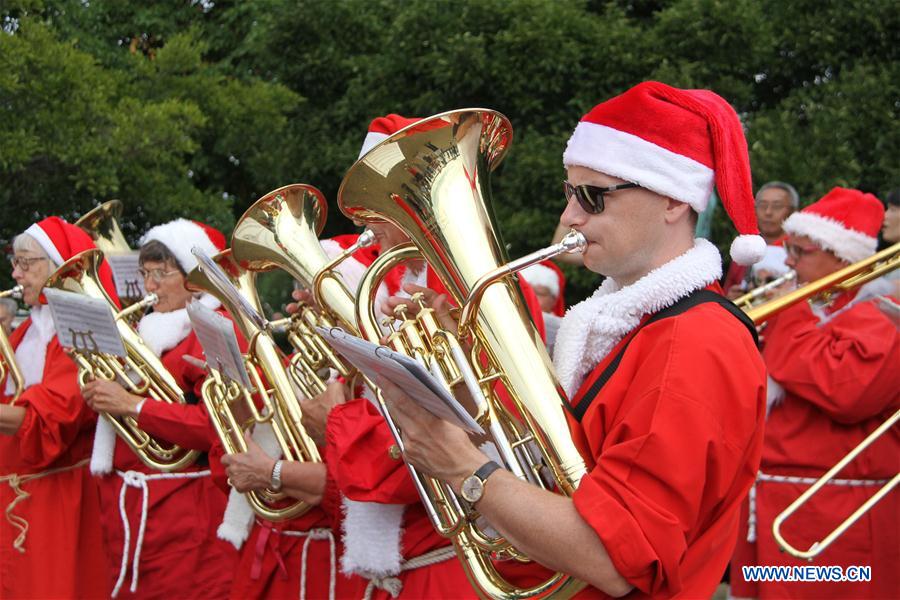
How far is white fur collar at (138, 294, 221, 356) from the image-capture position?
4.82m

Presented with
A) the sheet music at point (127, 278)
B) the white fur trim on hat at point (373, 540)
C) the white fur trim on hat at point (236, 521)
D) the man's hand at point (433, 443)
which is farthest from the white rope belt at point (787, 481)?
the sheet music at point (127, 278)

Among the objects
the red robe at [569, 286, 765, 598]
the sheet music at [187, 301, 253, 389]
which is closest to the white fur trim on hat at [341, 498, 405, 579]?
the sheet music at [187, 301, 253, 389]

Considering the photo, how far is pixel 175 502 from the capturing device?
190 inches

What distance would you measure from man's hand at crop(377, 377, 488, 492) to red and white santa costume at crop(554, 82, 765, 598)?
22 centimetres

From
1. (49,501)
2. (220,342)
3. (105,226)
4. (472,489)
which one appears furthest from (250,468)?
(105,226)

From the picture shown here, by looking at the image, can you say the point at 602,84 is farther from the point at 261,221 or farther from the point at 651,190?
the point at 651,190

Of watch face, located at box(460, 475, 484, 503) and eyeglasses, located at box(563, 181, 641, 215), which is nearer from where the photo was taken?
watch face, located at box(460, 475, 484, 503)

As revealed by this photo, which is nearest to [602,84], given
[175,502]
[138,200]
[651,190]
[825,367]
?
[138,200]

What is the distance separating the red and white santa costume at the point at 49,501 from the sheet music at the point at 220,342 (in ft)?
4.29

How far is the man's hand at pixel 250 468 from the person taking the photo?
373 cm

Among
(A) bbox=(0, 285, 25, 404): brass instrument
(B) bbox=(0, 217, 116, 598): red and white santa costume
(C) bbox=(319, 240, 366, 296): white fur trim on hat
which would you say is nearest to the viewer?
(C) bbox=(319, 240, 366, 296): white fur trim on hat

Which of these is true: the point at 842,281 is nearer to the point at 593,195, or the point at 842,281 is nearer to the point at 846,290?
the point at 846,290

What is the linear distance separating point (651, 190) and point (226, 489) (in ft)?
8.68

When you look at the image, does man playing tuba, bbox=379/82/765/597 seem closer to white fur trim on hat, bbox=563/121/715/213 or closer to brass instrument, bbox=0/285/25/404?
white fur trim on hat, bbox=563/121/715/213
